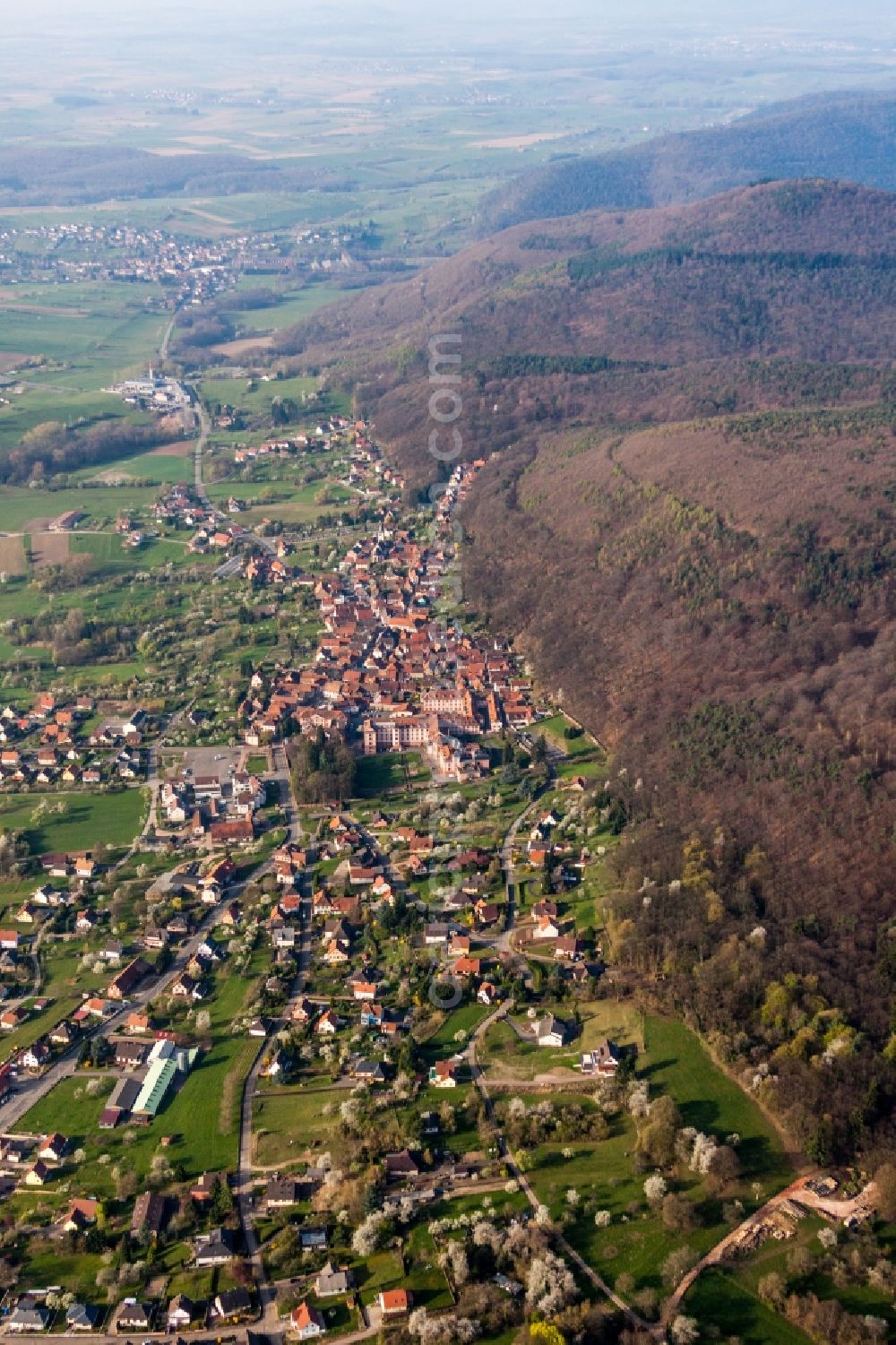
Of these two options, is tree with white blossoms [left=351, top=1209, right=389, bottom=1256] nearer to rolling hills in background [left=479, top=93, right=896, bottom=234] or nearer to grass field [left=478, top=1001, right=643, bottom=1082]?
grass field [left=478, top=1001, right=643, bottom=1082]

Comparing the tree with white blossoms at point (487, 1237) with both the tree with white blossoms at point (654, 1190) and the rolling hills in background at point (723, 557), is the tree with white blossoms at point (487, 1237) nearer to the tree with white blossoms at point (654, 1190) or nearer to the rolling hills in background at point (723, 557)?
the tree with white blossoms at point (654, 1190)

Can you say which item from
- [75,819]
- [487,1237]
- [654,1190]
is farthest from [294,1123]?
[75,819]

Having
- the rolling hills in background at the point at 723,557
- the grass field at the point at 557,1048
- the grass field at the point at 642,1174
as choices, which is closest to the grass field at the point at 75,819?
the grass field at the point at 557,1048

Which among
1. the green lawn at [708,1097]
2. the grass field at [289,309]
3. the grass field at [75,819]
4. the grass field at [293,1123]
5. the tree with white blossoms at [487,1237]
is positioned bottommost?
the grass field at [293,1123]

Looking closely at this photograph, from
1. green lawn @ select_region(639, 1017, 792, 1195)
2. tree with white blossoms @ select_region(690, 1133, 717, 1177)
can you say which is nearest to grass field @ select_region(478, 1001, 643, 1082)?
green lawn @ select_region(639, 1017, 792, 1195)

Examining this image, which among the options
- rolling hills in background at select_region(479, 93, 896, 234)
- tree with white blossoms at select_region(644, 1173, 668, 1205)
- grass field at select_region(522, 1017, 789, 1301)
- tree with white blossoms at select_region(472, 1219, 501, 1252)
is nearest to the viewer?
tree with white blossoms at select_region(472, 1219, 501, 1252)

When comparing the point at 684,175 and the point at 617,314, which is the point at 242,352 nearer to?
the point at 617,314
